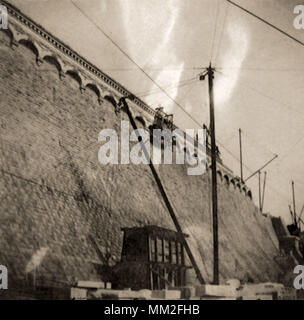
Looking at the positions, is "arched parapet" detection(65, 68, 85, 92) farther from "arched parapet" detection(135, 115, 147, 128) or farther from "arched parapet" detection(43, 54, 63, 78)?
"arched parapet" detection(135, 115, 147, 128)

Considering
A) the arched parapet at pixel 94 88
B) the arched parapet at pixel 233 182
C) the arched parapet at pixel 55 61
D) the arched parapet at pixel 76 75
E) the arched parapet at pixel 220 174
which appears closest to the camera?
the arched parapet at pixel 55 61

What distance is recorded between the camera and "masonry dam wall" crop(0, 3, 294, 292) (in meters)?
10.3

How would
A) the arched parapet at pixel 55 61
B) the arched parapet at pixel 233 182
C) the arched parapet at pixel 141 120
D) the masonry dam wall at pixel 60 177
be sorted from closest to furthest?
A: the masonry dam wall at pixel 60 177, the arched parapet at pixel 55 61, the arched parapet at pixel 141 120, the arched parapet at pixel 233 182

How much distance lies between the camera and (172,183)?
20.4m

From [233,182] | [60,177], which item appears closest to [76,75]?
[60,177]

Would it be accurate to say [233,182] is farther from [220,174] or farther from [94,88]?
[94,88]

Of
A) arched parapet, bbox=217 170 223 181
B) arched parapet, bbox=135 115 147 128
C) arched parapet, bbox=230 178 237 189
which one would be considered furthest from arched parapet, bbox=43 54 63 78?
arched parapet, bbox=230 178 237 189

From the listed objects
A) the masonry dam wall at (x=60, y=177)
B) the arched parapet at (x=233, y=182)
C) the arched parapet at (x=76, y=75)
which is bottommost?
the masonry dam wall at (x=60, y=177)

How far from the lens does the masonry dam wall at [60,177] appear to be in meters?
10.3

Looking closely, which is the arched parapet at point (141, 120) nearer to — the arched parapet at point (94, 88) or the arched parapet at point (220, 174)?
the arched parapet at point (94, 88)

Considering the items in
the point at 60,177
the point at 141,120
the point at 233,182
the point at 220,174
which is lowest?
the point at 60,177

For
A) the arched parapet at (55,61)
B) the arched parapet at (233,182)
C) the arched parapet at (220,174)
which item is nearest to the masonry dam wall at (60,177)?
the arched parapet at (55,61)

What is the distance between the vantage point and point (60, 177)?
12.4m

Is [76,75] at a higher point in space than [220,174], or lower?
higher
